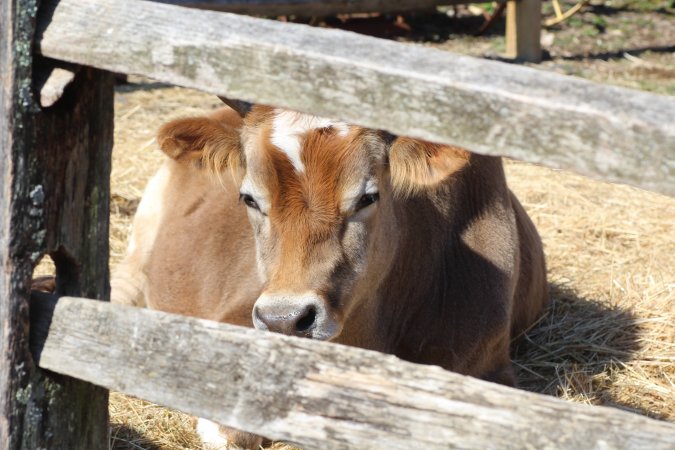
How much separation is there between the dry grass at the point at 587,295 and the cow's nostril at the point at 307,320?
896 mm

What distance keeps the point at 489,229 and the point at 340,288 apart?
3.62ft

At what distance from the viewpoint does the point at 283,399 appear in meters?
1.95

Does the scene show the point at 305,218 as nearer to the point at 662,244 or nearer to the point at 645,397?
the point at 645,397

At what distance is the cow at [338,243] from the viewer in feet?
11.0

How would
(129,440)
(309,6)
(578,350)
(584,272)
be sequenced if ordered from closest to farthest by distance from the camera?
1. (129,440)
2. (578,350)
3. (584,272)
4. (309,6)

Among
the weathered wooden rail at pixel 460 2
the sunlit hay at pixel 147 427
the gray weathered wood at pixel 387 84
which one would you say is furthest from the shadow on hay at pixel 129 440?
the weathered wooden rail at pixel 460 2

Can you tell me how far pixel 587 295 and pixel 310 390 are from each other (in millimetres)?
3631

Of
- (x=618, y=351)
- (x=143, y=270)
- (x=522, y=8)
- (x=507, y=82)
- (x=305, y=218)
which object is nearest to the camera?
(x=507, y=82)

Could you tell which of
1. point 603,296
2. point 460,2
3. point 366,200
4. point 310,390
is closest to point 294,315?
point 366,200

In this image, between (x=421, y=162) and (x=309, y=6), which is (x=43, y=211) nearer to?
(x=421, y=162)

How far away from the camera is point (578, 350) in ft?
15.4

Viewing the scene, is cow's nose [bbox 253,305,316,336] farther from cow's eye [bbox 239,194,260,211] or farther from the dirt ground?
the dirt ground

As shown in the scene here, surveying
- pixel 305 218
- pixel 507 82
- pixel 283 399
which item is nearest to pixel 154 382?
pixel 283 399

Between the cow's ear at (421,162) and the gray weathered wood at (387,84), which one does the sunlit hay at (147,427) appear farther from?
the gray weathered wood at (387,84)
